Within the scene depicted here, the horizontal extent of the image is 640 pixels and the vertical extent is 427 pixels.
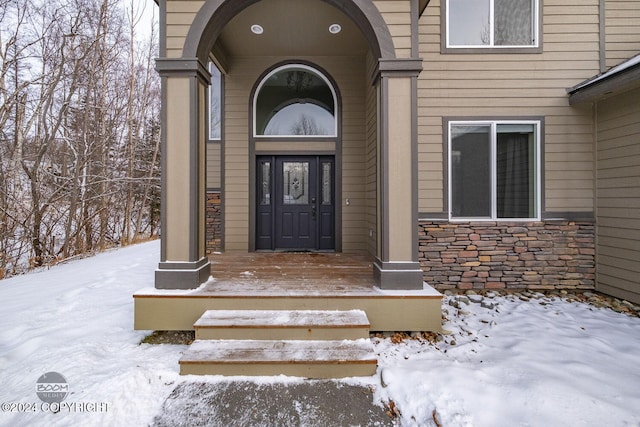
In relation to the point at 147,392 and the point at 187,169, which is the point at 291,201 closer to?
the point at 187,169

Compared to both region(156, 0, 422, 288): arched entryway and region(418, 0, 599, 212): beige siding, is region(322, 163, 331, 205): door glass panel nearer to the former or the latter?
region(156, 0, 422, 288): arched entryway

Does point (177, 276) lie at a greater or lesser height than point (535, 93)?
lesser

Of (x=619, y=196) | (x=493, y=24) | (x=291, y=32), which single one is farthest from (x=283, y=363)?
(x=493, y=24)

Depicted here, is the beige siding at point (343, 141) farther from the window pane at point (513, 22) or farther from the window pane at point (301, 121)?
the window pane at point (513, 22)

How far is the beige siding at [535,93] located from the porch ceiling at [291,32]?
116 centimetres

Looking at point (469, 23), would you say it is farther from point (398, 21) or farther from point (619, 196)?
point (619, 196)

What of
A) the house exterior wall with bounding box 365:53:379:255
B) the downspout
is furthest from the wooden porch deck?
the downspout

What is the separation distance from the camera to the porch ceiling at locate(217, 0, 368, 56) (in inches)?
153

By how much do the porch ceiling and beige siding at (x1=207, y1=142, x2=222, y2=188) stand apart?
65.2 inches

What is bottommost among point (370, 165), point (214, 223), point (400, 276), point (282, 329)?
point (282, 329)

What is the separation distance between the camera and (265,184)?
523 centimetres

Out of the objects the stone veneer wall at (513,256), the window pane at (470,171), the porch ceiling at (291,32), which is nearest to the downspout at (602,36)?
the window pane at (470,171)

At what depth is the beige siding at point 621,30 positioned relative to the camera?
4.01 meters

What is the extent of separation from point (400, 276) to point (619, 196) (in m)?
3.34
